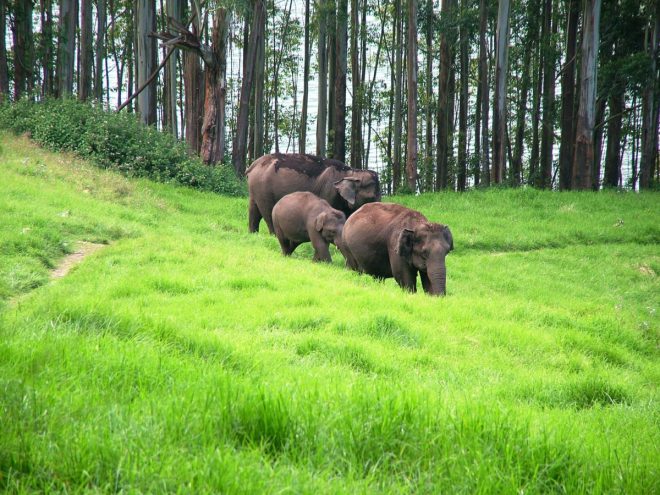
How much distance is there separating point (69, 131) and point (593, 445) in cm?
2063

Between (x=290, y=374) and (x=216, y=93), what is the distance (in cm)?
2223

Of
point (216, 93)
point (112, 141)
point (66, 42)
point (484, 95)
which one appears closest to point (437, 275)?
point (112, 141)

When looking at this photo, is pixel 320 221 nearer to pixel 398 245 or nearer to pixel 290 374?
pixel 398 245

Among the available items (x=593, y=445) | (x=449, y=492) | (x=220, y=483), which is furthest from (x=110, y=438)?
(x=593, y=445)

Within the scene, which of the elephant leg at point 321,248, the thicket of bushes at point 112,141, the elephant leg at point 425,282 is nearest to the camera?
the elephant leg at point 425,282

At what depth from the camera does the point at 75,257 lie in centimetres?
1095

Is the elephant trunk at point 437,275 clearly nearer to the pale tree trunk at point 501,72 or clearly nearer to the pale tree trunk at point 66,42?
the pale tree trunk at point 501,72

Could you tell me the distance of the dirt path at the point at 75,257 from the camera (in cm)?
974

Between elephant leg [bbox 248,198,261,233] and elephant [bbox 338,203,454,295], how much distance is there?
4.82 metres

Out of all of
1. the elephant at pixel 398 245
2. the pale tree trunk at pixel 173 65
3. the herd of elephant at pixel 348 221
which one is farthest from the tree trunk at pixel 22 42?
the elephant at pixel 398 245

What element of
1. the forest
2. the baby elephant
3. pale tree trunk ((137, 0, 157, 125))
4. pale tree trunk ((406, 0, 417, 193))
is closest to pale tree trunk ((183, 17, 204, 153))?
the forest

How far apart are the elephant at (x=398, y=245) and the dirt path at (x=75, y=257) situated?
4481mm

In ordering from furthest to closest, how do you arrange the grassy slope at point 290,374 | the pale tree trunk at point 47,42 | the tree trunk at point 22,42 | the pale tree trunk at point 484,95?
the pale tree trunk at point 47,42 → the tree trunk at point 22,42 → the pale tree trunk at point 484,95 → the grassy slope at point 290,374

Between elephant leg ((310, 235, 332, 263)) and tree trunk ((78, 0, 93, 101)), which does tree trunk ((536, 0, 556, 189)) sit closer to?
elephant leg ((310, 235, 332, 263))
